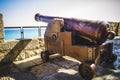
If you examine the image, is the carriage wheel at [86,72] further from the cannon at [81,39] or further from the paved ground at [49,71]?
the paved ground at [49,71]

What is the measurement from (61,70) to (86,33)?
1153 mm

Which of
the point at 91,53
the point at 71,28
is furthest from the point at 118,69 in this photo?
the point at 71,28

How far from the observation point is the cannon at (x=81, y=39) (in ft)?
9.71

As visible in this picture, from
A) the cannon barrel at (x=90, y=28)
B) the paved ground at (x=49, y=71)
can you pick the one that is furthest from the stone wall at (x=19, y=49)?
the cannon barrel at (x=90, y=28)

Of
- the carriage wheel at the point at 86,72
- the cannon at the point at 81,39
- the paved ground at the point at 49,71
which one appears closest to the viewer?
the carriage wheel at the point at 86,72

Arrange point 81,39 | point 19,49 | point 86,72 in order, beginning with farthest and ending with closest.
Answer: point 19,49
point 81,39
point 86,72

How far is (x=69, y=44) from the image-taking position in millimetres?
3445

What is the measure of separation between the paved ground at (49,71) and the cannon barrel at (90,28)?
2.66 feet

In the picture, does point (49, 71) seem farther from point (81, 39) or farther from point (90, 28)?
point (90, 28)

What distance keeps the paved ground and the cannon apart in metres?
0.36

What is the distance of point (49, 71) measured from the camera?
3.62m

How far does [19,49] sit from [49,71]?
5.21 feet

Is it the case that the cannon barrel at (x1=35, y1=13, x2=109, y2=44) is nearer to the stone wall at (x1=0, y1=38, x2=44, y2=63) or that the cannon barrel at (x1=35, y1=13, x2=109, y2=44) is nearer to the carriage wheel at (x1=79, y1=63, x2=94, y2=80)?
the carriage wheel at (x1=79, y1=63, x2=94, y2=80)

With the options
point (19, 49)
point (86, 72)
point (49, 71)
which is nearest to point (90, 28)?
point (86, 72)
